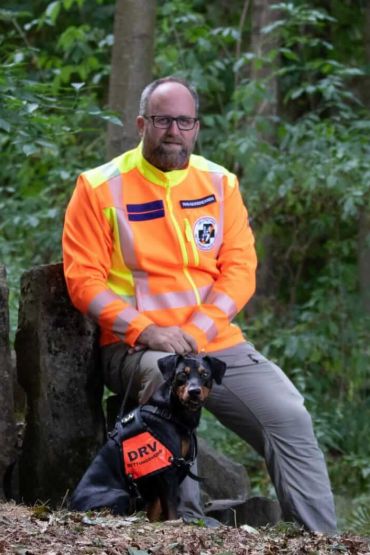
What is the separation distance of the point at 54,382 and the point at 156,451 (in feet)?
3.61

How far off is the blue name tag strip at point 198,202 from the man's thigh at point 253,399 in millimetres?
767

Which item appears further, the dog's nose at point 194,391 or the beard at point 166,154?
the beard at point 166,154

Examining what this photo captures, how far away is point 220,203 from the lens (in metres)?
6.12

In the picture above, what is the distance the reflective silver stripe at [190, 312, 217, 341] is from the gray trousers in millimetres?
129

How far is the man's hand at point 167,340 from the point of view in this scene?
5.66 meters

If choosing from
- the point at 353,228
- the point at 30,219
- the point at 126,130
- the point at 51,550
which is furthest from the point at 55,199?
the point at 51,550

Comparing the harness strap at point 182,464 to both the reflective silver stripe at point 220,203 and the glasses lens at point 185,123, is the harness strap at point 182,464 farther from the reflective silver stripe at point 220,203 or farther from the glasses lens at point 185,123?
the glasses lens at point 185,123

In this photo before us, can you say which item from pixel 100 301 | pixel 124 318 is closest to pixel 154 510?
pixel 124 318

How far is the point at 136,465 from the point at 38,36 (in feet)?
28.3

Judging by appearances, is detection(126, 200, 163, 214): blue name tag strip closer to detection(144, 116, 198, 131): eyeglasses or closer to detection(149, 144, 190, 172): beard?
detection(149, 144, 190, 172): beard

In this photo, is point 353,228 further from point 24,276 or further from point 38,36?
point 24,276

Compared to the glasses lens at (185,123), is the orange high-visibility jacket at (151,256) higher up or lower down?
lower down

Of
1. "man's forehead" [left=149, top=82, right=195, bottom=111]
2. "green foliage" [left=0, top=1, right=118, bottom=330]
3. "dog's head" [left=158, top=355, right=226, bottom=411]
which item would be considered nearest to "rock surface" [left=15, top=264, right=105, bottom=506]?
"dog's head" [left=158, top=355, right=226, bottom=411]

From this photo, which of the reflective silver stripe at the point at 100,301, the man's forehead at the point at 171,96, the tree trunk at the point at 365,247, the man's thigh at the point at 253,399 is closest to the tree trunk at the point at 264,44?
the tree trunk at the point at 365,247
